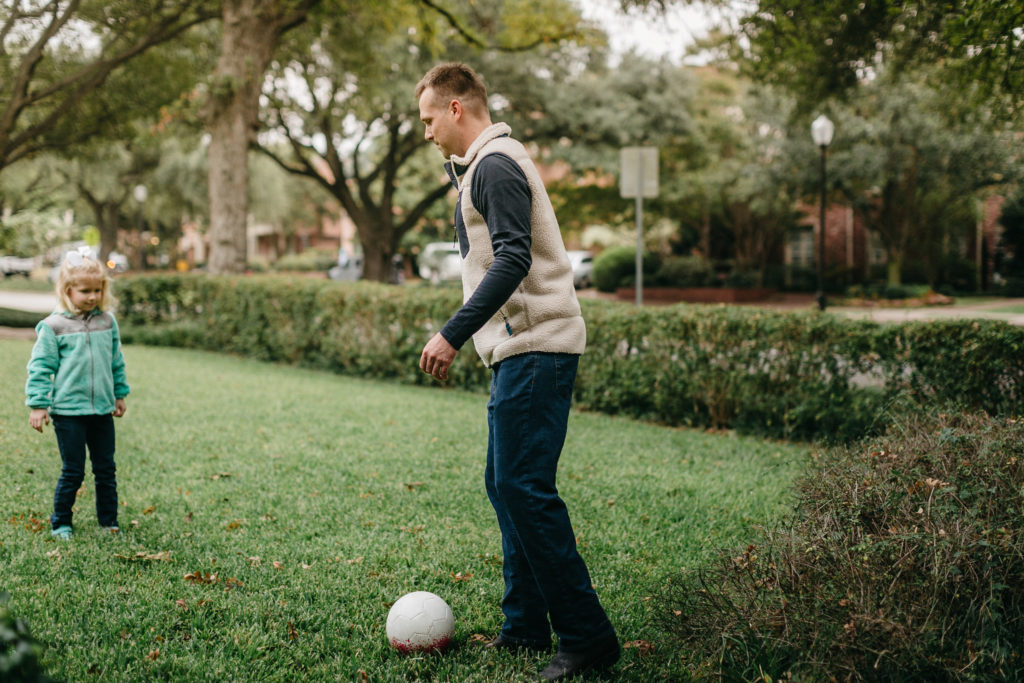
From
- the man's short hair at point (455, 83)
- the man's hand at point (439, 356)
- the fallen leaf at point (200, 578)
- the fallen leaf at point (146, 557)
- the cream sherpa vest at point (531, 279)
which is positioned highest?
the man's short hair at point (455, 83)

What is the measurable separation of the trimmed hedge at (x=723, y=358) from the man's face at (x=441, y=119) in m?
3.63

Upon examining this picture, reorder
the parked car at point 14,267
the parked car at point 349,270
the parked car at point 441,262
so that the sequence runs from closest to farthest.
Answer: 1. the parked car at point 441,262
2. the parked car at point 349,270
3. the parked car at point 14,267

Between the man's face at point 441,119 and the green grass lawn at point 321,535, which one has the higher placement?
the man's face at point 441,119

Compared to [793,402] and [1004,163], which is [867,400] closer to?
[793,402]

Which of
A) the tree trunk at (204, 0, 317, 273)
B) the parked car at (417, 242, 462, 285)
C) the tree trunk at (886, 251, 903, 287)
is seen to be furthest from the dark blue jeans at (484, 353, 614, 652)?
the parked car at (417, 242, 462, 285)

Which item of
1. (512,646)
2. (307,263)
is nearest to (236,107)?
(512,646)

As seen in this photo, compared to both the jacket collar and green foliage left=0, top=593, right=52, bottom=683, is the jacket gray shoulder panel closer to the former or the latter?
the jacket collar

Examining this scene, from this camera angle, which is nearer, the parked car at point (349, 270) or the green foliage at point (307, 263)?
the parked car at point (349, 270)

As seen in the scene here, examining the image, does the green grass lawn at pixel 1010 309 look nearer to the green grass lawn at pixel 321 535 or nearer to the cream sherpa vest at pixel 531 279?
the green grass lawn at pixel 321 535

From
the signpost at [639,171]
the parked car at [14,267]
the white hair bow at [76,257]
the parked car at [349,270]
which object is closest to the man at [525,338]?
the white hair bow at [76,257]

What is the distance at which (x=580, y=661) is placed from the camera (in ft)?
9.39

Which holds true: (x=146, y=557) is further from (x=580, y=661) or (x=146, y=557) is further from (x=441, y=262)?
(x=441, y=262)

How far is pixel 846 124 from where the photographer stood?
993 inches

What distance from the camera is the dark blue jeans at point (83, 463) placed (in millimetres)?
4258
